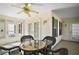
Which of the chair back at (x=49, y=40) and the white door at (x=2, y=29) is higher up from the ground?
the white door at (x=2, y=29)

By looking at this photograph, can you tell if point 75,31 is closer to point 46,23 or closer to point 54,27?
point 54,27

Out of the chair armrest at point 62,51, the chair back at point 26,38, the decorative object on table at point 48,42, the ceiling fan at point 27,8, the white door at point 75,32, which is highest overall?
the ceiling fan at point 27,8

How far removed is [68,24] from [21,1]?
3.00 feet

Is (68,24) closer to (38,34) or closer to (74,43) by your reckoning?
(74,43)

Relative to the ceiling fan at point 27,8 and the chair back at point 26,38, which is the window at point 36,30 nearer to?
the chair back at point 26,38

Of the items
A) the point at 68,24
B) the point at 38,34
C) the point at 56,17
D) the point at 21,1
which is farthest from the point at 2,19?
the point at 68,24

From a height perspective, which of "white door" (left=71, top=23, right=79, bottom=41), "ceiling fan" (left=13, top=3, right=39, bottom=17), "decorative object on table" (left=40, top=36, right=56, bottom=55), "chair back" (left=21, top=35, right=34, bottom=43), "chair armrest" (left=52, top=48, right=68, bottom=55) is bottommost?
"chair armrest" (left=52, top=48, right=68, bottom=55)

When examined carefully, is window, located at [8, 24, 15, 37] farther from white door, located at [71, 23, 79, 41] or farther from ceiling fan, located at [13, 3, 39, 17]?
white door, located at [71, 23, 79, 41]

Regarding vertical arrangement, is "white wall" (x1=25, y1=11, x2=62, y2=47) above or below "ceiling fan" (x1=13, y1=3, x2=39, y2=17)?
below

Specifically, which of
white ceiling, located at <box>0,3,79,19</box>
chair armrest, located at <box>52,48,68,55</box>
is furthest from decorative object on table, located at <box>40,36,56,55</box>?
white ceiling, located at <box>0,3,79,19</box>

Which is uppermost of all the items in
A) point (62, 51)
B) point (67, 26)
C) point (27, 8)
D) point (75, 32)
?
point (27, 8)

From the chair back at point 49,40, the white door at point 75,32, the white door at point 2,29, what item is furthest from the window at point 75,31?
the white door at point 2,29

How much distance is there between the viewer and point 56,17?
6.61 feet

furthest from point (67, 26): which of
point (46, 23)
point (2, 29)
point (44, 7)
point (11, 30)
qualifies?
point (2, 29)
